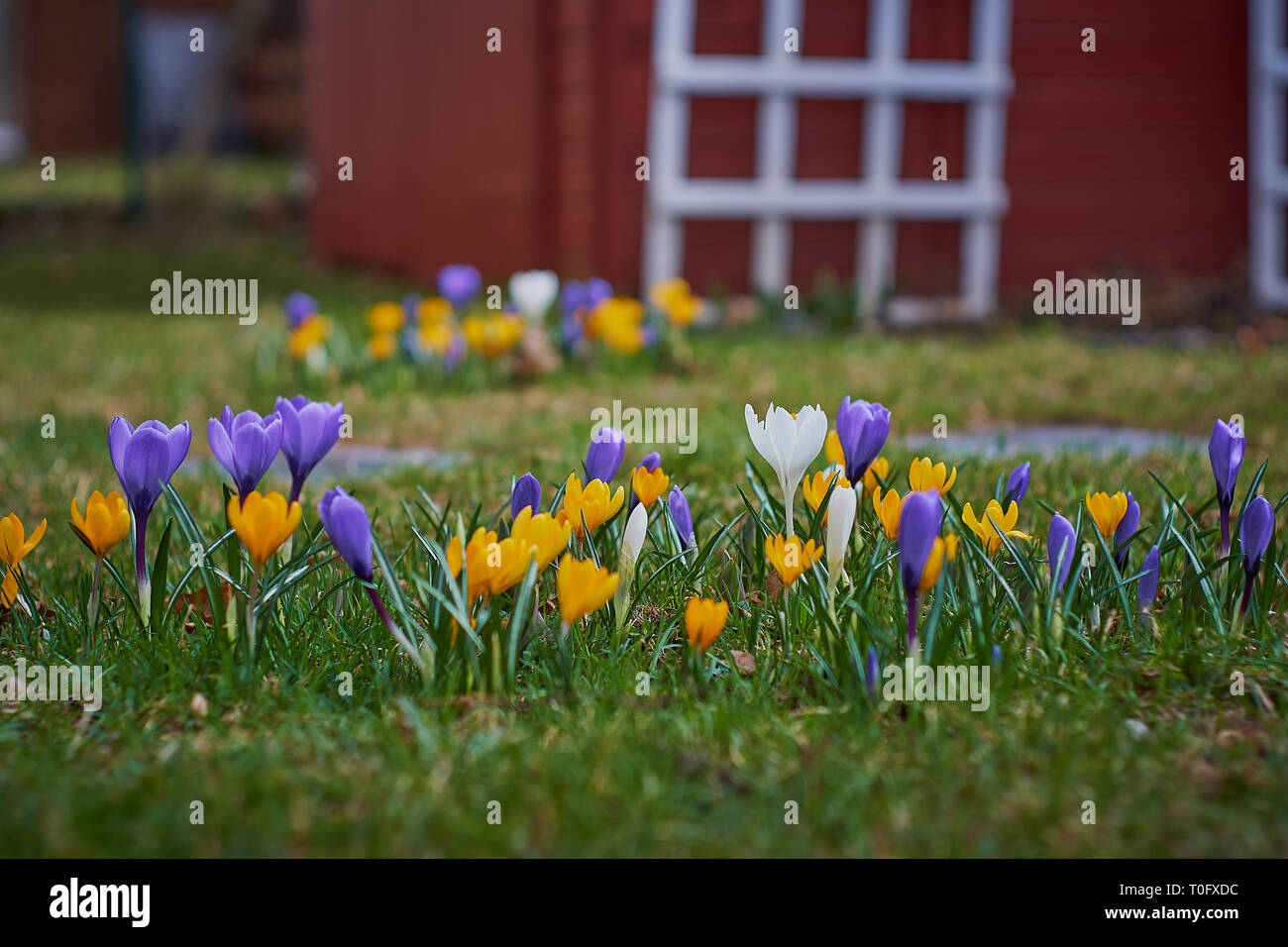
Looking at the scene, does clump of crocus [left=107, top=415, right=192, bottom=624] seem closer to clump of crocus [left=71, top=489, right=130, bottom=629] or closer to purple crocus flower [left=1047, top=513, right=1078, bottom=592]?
clump of crocus [left=71, top=489, right=130, bottom=629]

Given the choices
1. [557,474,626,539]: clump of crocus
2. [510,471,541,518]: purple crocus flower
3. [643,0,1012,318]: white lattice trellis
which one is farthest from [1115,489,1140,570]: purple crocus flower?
[643,0,1012,318]: white lattice trellis

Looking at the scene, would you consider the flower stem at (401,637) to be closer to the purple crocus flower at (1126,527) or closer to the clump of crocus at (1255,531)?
the purple crocus flower at (1126,527)

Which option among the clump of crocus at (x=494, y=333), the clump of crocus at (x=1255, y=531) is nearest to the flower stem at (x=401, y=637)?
the clump of crocus at (x=1255, y=531)

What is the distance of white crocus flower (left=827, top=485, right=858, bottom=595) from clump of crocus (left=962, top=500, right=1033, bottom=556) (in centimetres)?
24

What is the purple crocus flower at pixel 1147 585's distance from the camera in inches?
77.9

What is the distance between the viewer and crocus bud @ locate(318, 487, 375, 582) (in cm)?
164

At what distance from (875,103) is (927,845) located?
604cm

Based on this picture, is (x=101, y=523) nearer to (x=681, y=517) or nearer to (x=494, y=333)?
(x=681, y=517)

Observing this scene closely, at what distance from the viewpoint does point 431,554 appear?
191cm

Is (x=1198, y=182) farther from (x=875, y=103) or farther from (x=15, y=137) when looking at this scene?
(x=15, y=137)

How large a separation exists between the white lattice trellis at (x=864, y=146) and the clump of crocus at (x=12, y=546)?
497cm

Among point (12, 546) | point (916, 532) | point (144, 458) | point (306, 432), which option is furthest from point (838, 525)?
point (12, 546)

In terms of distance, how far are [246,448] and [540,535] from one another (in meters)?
0.42
